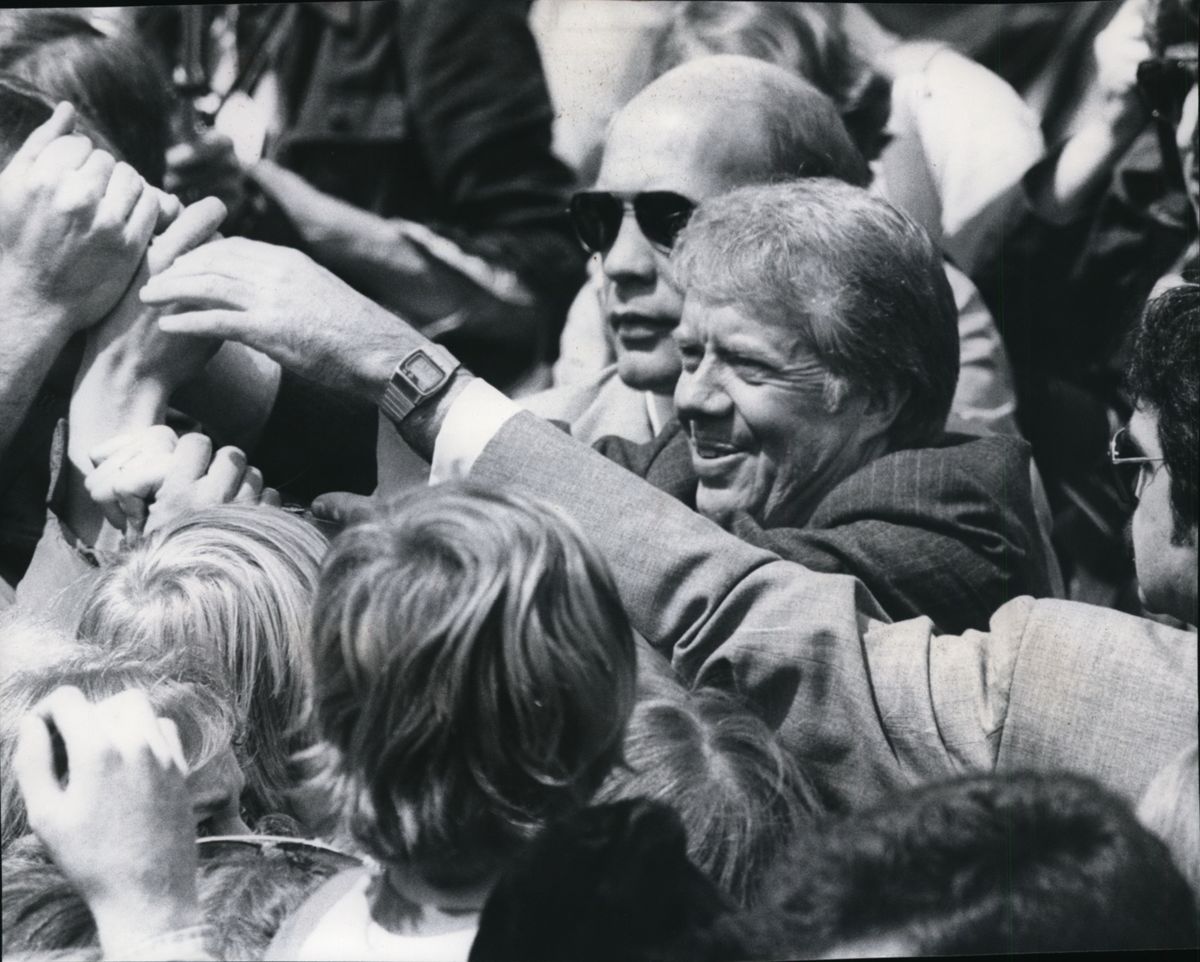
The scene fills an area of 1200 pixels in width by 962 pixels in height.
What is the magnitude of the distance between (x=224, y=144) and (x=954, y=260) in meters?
1.11

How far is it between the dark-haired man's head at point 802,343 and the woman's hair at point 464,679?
67 centimetres

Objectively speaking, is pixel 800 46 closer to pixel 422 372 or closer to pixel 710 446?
pixel 710 446

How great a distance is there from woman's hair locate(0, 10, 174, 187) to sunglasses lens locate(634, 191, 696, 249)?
753 mm

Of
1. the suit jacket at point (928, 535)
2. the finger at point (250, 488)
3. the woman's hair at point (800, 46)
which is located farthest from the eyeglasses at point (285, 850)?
the woman's hair at point (800, 46)

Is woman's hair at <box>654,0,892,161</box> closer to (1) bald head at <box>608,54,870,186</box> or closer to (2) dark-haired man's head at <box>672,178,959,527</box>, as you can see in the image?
(1) bald head at <box>608,54,870,186</box>

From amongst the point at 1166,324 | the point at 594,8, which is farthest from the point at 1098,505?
the point at 594,8

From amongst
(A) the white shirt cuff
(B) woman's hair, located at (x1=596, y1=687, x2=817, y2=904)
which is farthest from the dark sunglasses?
(B) woman's hair, located at (x1=596, y1=687, x2=817, y2=904)

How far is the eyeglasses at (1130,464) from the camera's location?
7.02ft

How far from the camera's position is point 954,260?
8.30 ft

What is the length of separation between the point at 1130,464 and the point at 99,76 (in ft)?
5.27

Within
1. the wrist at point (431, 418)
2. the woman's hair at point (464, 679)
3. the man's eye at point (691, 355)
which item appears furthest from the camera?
the man's eye at point (691, 355)

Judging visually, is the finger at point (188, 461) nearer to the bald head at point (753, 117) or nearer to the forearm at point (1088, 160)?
the bald head at point (753, 117)

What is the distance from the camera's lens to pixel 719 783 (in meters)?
1.83

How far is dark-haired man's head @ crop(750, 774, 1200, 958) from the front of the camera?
4.52 ft
